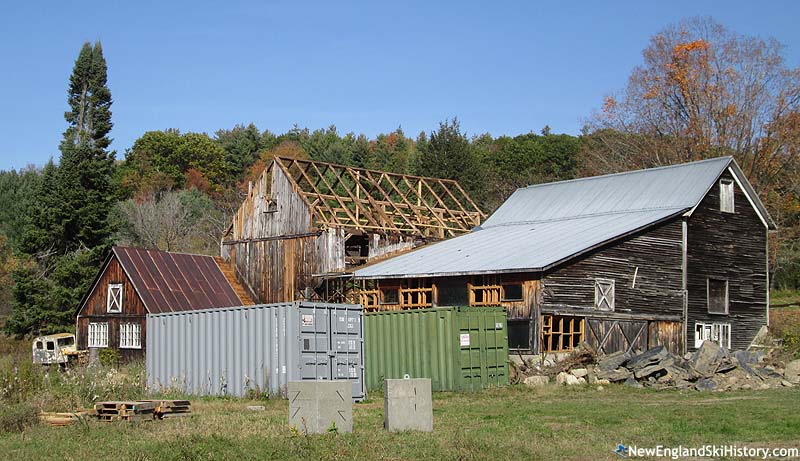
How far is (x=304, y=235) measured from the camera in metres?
43.7

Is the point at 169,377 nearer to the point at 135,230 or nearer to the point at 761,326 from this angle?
the point at 761,326

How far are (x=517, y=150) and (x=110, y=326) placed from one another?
205 ft

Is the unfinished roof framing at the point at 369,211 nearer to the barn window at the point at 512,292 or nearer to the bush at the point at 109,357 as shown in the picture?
the barn window at the point at 512,292

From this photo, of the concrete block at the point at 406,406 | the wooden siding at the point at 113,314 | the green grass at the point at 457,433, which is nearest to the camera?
the green grass at the point at 457,433

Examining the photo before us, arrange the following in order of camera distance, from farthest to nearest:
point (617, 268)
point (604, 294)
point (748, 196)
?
point (748, 196) < point (617, 268) < point (604, 294)

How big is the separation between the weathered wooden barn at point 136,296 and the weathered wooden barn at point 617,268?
792 centimetres

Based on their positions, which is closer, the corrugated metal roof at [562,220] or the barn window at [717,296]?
the corrugated metal roof at [562,220]

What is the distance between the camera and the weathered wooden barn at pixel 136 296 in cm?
4175

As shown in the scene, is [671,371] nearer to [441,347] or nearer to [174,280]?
[441,347]

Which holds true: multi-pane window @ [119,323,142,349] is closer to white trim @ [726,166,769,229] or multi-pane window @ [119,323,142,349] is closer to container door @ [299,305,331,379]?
container door @ [299,305,331,379]

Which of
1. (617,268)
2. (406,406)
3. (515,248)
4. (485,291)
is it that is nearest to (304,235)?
(515,248)

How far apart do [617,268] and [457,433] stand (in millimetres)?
20598

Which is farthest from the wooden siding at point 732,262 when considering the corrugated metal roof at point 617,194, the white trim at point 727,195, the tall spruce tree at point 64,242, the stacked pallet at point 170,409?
the tall spruce tree at point 64,242

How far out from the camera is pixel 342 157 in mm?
88250
